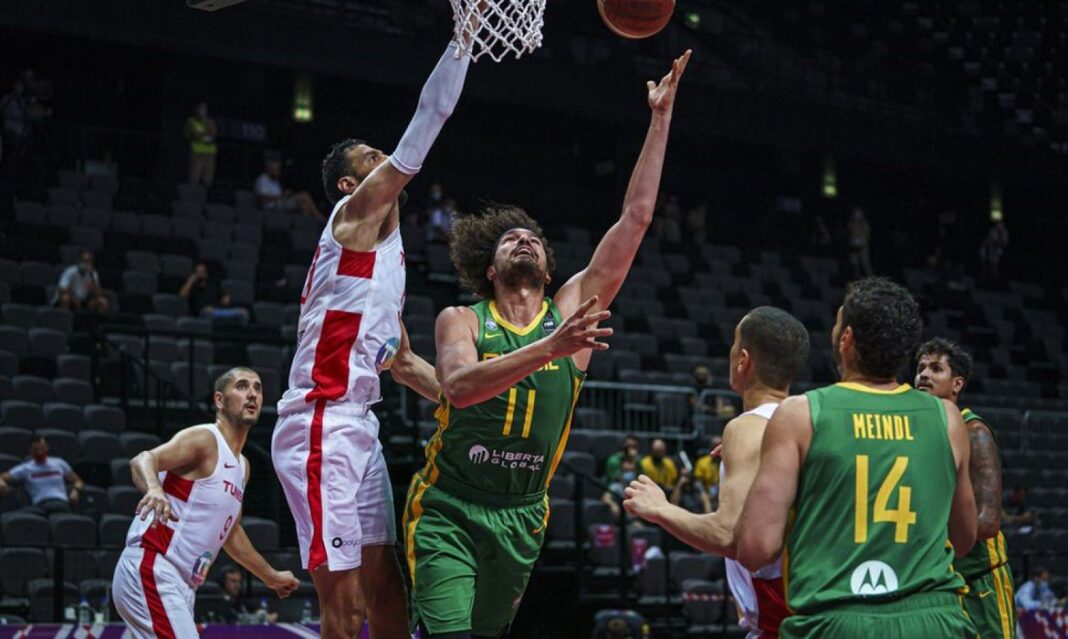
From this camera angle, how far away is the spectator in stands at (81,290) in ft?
50.5

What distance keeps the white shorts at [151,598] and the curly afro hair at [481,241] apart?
231cm

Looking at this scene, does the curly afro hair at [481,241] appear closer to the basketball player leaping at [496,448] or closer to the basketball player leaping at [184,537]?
the basketball player leaping at [496,448]

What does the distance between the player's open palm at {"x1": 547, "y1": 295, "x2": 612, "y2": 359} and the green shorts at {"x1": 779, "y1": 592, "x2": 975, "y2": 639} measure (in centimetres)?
128

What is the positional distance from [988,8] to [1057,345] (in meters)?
7.62

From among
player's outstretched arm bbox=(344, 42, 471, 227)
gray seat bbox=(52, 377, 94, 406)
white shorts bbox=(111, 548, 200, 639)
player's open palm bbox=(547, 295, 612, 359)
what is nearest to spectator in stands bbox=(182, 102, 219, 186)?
gray seat bbox=(52, 377, 94, 406)

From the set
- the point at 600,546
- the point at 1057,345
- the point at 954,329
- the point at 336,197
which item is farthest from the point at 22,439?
the point at 1057,345

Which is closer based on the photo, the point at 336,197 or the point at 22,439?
the point at 336,197

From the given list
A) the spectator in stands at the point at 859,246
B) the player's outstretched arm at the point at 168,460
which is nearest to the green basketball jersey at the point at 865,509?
the player's outstretched arm at the point at 168,460

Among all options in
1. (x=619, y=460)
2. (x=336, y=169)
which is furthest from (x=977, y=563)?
(x=619, y=460)

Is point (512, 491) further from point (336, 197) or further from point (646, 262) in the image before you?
point (646, 262)

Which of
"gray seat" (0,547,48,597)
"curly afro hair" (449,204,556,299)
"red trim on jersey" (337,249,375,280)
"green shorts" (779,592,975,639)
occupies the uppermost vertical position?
"curly afro hair" (449,204,556,299)

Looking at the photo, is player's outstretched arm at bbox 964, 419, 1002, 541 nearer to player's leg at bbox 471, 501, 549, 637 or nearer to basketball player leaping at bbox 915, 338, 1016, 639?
basketball player leaping at bbox 915, 338, 1016, 639

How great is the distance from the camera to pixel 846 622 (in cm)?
397

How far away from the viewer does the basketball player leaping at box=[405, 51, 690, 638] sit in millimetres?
5598
